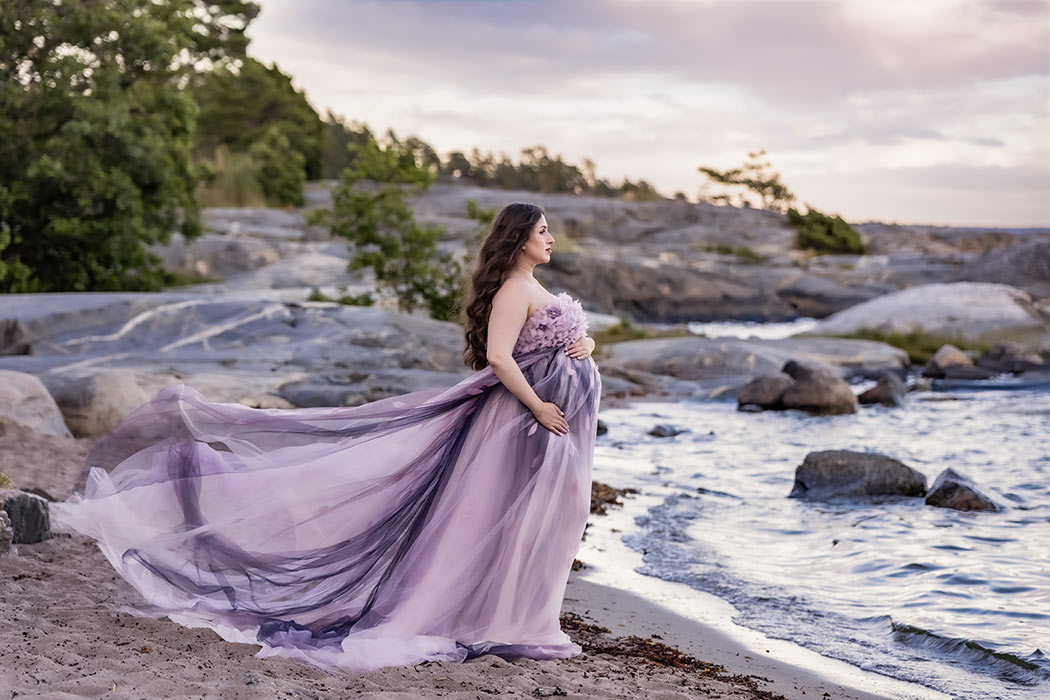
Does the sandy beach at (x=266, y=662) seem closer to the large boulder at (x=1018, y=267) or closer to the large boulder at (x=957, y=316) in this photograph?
the large boulder at (x=957, y=316)

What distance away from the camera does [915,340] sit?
2277 cm

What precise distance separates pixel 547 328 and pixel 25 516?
334 centimetres

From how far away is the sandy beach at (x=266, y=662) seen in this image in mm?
3896

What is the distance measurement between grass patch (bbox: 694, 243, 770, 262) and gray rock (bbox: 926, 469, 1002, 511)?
85.1 ft

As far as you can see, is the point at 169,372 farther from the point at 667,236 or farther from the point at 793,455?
the point at 667,236

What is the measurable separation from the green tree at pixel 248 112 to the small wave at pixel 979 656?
4157cm

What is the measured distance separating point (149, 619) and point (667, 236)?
1459 inches

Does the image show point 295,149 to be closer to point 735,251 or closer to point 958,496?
point 735,251

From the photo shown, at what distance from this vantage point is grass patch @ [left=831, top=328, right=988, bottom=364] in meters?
22.1

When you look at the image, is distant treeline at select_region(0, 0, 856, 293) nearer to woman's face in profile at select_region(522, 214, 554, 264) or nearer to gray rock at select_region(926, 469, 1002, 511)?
gray rock at select_region(926, 469, 1002, 511)

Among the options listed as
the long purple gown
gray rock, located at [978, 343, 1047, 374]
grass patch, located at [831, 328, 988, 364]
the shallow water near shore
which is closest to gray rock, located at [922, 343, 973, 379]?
gray rock, located at [978, 343, 1047, 374]

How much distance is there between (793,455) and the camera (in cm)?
1155

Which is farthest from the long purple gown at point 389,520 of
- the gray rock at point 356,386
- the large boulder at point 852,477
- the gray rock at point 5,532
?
the gray rock at point 356,386

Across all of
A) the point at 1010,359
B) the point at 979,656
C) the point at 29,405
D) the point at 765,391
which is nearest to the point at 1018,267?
the point at 1010,359
